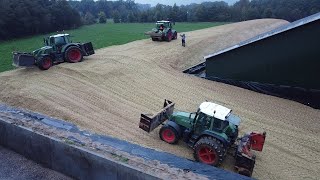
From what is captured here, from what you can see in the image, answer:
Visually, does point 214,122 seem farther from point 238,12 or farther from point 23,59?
point 238,12

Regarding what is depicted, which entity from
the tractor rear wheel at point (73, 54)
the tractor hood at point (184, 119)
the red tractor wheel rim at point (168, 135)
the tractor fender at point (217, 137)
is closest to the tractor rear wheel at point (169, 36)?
the tractor rear wheel at point (73, 54)

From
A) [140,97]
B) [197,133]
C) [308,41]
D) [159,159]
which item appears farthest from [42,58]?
[159,159]

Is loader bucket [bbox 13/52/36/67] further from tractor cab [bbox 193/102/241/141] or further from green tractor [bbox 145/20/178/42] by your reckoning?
green tractor [bbox 145/20/178/42]

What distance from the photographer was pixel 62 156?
4320 millimetres

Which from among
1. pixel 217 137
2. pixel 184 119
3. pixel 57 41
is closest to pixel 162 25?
pixel 57 41

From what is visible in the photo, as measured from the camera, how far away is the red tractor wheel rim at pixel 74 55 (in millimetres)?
20105

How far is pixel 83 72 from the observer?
18.2m

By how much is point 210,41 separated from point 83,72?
16.4 m

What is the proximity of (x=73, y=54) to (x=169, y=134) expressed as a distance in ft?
38.0

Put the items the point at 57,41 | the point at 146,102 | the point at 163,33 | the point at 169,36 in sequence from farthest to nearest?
1. the point at 169,36
2. the point at 163,33
3. the point at 57,41
4. the point at 146,102

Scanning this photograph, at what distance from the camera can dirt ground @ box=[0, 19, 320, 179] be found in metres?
11.0

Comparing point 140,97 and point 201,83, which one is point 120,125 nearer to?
point 140,97

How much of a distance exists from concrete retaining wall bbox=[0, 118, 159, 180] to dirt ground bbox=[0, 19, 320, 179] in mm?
6252

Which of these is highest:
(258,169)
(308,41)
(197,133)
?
(308,41)
